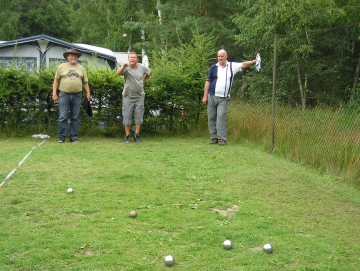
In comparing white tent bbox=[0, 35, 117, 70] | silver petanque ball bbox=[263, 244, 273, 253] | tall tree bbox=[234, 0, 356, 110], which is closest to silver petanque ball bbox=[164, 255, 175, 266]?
silver petanque ball bbox=[263, 244, 273, 253]

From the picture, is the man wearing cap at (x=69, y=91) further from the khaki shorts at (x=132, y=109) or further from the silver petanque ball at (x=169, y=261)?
the silver petanque ball at (x=169, y=261)

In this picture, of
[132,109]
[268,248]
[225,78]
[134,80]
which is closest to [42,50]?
[132,109]

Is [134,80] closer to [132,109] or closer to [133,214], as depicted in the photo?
[132,109]

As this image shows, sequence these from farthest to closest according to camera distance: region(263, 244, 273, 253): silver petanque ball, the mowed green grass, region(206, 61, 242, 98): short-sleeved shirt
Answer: region(206, 61, 242, 98): short-sleeved shirt < region(263, 244, 273, 253): silver petanque ball < the mowed green grass

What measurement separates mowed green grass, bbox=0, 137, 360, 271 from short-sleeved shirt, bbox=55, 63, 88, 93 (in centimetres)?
183

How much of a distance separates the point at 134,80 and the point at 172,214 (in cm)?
521

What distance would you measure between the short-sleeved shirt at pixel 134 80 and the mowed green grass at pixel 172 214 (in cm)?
196

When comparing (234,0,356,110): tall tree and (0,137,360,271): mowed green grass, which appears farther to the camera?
(234,0,356,110): tall tree

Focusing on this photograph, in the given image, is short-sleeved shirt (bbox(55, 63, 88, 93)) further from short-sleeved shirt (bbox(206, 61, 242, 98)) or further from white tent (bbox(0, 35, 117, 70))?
white tent (bbox(0, 35, 117, 70))

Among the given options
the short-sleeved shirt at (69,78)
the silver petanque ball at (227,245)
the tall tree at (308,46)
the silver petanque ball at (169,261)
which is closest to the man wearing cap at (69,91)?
the short-sleeved shirt at (69,78)

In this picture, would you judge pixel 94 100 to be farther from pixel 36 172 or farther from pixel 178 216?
pixel 178 216

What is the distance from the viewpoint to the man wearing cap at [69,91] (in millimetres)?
9711

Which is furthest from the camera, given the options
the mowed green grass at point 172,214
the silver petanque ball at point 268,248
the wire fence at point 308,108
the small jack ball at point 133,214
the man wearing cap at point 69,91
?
the man wearing cap at point 69,91

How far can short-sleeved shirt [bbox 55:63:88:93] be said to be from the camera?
9695 millimetres
